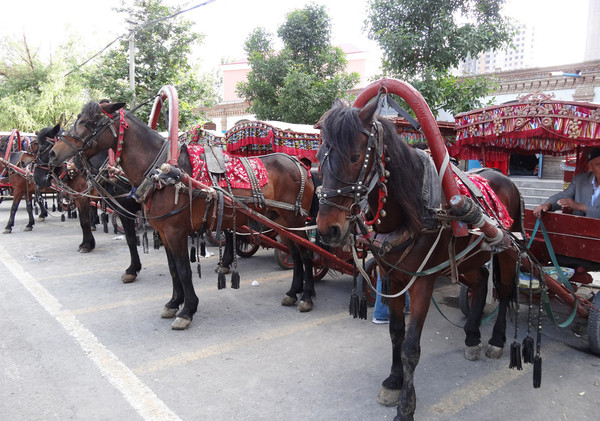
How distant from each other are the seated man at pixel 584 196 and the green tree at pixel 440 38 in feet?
13.7

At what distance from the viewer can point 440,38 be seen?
7.97 metres

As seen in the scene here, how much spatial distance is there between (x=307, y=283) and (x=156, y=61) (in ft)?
35.2

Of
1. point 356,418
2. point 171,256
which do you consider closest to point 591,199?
point 356,418

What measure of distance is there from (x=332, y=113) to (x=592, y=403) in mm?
2983

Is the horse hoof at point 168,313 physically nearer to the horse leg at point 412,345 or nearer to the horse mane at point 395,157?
Result: the horse leg at point 412,345

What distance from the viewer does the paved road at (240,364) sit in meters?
2.96

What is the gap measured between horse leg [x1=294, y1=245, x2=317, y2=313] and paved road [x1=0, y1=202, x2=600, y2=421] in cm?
13

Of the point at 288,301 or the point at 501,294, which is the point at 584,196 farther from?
the point at 288,301

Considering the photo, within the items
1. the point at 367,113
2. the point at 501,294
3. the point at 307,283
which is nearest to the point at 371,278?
the point at 307,283

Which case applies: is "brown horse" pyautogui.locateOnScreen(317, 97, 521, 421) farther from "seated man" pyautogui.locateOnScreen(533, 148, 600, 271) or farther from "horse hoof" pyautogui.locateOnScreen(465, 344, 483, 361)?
"seated man" pyautogui.locateOnScreen(533, 148, 600, 271)

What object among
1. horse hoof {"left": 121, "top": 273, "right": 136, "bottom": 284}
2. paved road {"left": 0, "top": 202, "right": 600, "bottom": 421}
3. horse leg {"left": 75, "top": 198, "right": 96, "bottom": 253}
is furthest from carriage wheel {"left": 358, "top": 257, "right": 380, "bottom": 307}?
horse leg {"left": 75, "top": 198, "right": 96, "bottom": 253}

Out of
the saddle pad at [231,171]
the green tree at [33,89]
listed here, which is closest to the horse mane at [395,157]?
the saddle pad at [231,171]

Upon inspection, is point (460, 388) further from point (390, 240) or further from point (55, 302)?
point (55, 302)

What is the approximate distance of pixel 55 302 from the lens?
5.17 metres
